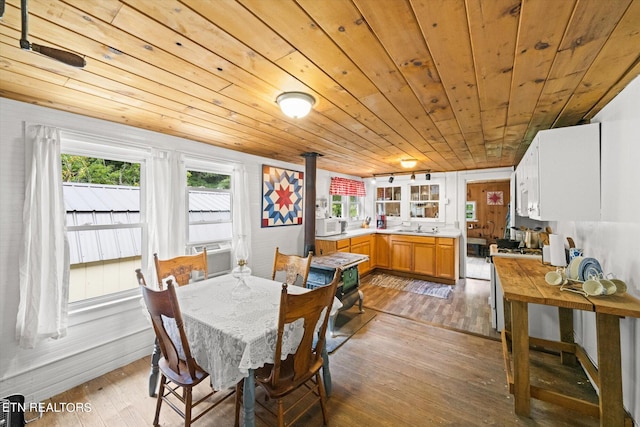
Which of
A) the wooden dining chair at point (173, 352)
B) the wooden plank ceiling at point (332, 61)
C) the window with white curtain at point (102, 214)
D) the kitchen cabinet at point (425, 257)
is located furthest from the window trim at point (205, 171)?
the kitchen cabinet at point (425, 257)

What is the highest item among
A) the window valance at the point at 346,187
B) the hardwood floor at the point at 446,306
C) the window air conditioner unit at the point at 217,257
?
the window valance at the point at 346,187

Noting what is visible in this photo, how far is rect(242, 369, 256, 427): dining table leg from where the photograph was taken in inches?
53.7

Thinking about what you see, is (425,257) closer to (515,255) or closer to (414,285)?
(414,285)

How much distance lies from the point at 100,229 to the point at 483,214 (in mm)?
8455

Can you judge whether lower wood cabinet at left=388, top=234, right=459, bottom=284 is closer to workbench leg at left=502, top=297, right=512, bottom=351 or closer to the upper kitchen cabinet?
workbench leg at left=502, top=297, right=512, bottom=351

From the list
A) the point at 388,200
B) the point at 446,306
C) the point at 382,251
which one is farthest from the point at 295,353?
the point at 388,200

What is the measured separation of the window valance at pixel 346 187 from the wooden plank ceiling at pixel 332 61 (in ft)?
9.45

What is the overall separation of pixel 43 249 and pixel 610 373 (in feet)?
12.3

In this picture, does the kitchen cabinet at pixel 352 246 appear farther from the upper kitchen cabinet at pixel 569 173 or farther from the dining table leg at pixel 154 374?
the upper kitchen cabinet at pixel 569 173

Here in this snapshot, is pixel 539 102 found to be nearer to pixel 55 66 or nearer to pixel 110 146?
pixel 55 66

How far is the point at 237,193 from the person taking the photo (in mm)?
3283

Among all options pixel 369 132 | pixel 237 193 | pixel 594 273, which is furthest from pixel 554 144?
pixel 237 193

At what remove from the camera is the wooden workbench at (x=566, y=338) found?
145cm

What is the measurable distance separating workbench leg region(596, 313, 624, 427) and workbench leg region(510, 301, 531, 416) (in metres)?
0.34
